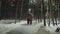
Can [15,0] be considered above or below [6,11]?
above

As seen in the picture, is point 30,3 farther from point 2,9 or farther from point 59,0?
point 59,0

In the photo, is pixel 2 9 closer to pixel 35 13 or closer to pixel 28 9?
pixel 28 9

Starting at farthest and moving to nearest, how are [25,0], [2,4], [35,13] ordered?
[35,13] → [25,0] → [2,4]

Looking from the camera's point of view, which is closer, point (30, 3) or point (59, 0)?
point (59, 0)

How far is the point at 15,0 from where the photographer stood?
3161 cm

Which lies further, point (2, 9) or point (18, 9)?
point (18, 9)

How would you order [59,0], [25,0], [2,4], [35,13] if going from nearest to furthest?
[59,0] → [2,4] → [25,0] → [35,13]

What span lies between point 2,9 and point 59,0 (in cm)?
1464

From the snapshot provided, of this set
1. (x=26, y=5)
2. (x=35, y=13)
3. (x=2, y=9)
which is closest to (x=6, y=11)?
(x=2, y=9)

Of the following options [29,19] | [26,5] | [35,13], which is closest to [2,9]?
[26,5]

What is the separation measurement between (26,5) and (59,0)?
50.0 ft

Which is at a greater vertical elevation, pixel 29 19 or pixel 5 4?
pixel 5 4

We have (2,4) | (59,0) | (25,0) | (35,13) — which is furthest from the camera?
(35,13)

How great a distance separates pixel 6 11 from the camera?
33.1 metres
